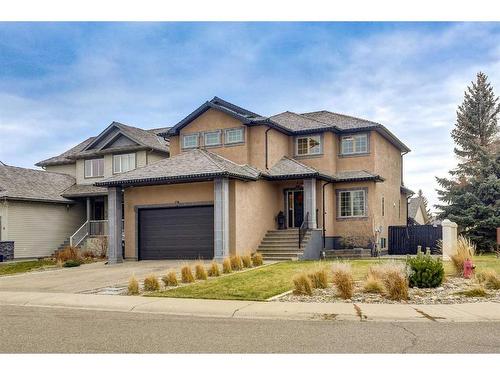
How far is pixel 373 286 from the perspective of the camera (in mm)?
12852

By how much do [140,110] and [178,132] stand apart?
975 centimetres

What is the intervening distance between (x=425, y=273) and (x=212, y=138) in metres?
15.6

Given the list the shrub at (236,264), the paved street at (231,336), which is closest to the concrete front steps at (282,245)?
the shrub at (236,264)

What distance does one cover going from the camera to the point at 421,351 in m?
7.24

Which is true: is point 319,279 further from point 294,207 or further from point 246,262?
point 294,207

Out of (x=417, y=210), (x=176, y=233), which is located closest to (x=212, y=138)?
(x=176, y=233)

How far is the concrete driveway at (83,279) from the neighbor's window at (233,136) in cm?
697

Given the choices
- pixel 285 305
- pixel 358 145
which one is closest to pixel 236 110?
pixel 358 145

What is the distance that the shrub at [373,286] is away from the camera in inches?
500

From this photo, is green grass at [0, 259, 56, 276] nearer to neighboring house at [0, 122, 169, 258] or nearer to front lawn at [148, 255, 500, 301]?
neighboring house at [0, 122, 169, 258]

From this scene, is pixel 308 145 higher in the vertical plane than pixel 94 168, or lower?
higher

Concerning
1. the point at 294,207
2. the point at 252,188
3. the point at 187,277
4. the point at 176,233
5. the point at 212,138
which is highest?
the point at 212,138

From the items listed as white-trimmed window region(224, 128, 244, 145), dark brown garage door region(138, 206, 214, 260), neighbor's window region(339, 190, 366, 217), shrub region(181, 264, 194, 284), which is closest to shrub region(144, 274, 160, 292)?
shrub region(181, 264, 194, 284)

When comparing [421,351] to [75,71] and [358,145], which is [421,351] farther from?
[358,145]
